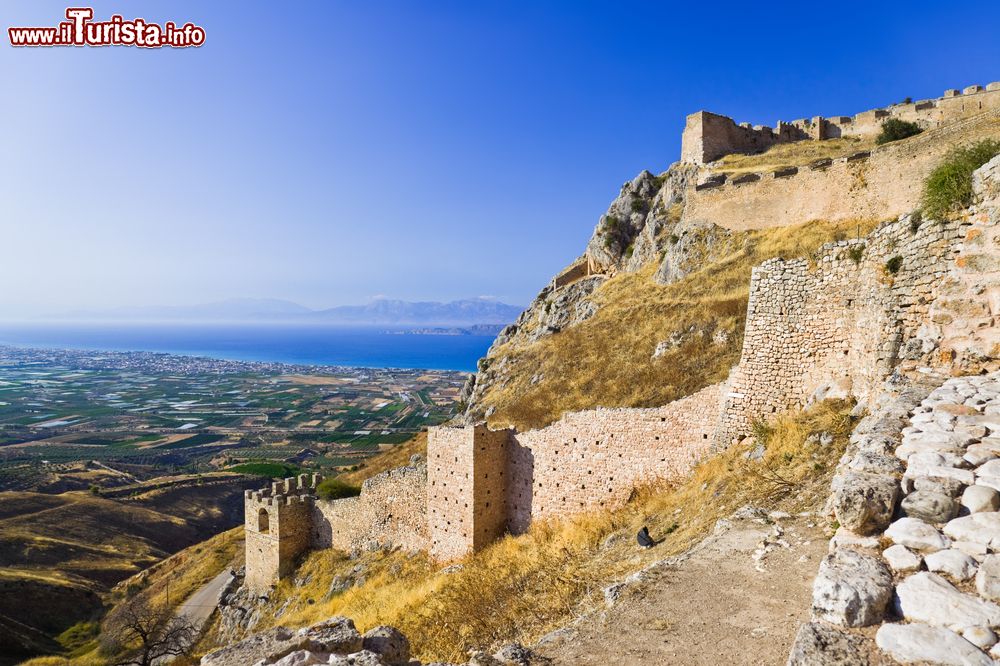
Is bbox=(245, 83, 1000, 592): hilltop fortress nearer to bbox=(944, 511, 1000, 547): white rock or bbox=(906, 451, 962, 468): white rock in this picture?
bbox=(906, 451, 962, 468): white rock

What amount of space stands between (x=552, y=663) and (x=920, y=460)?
2.83 metres

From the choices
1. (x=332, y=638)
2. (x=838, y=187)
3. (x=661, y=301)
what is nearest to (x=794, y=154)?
(x=838, y=187)

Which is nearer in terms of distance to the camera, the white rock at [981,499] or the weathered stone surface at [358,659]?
the white rock at [981,499]

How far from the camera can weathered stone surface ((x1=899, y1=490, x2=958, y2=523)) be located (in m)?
3.38

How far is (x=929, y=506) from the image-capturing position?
3.43 meters

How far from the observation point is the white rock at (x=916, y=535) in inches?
126

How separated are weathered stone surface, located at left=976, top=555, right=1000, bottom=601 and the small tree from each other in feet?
68.5

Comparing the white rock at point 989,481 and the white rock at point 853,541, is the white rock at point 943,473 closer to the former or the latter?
the white rock at point 989,481

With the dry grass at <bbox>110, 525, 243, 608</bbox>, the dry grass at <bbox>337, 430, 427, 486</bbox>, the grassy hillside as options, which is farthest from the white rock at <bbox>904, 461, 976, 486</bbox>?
the grassy hillside

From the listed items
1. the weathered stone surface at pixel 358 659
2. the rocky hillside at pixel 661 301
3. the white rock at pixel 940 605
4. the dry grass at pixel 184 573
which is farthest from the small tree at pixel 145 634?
the white rock at pixel 940 605

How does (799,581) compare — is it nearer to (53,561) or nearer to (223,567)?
(223,567)

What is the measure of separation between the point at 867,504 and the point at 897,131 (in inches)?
1831

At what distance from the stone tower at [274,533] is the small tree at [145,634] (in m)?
2.79

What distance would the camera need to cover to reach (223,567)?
30.8 m
